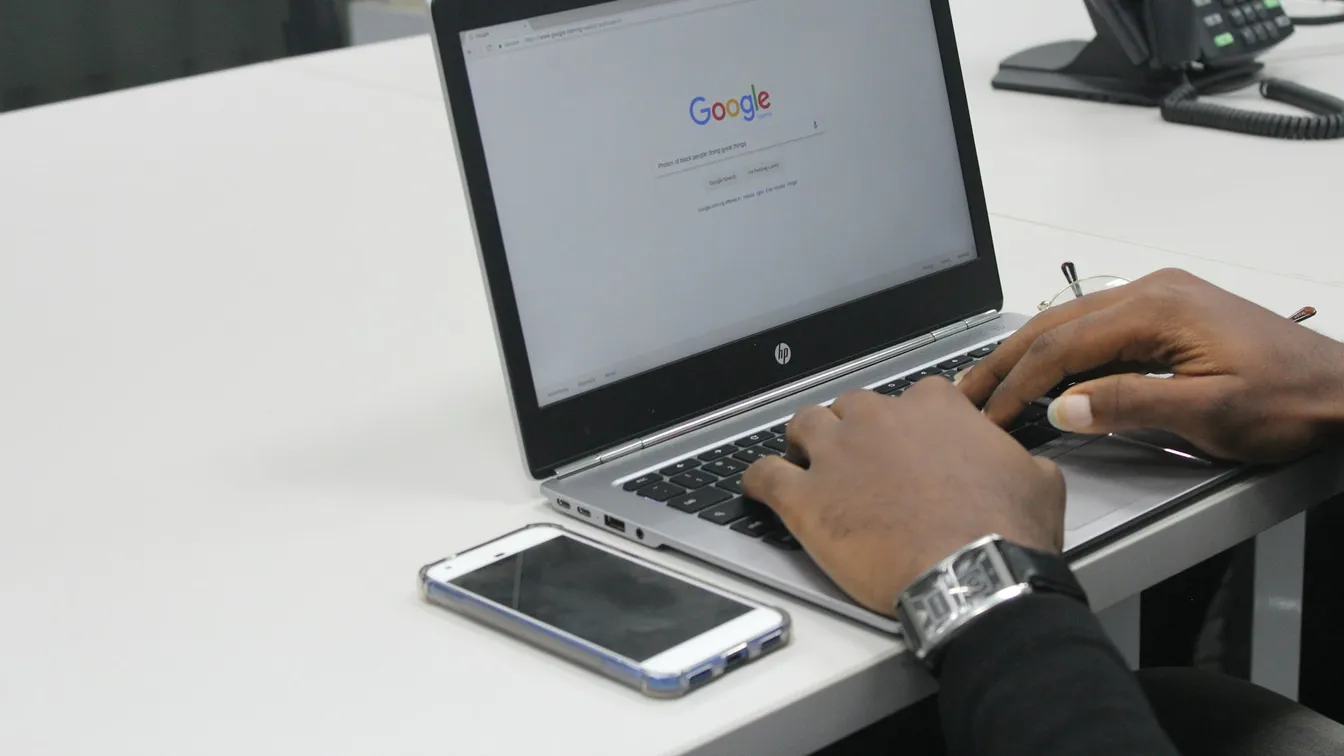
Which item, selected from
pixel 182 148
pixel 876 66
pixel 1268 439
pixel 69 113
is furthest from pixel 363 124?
pixel 1268 439

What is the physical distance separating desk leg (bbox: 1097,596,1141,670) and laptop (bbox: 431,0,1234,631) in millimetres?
162

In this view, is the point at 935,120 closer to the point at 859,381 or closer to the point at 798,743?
the point at 859,381

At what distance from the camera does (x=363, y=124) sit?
175 cm

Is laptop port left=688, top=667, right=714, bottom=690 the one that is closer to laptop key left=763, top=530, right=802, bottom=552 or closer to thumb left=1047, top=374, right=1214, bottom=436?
laptop key left=763, top=530, right=802, bottom=552

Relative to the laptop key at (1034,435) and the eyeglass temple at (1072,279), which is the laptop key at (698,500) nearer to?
the laptop key at (1034,435)

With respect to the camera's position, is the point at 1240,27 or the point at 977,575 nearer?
the point at 977,575

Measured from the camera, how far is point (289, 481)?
2.96 feet

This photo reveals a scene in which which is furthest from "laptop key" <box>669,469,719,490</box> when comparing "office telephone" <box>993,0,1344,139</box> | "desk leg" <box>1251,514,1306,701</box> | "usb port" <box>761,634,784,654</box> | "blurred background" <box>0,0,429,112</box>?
"blurred background" <box>0,0,429,112</box>

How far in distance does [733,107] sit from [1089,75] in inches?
37.8

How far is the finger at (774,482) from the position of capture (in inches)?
29.0

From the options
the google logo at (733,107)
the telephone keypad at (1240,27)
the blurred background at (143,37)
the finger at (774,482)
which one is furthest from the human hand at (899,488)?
the blurred background at (143,37)

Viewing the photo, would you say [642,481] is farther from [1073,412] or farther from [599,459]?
[1073,412]

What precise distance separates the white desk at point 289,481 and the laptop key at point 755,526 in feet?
0.10

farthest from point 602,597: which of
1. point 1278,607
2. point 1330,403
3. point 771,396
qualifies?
point 1278,607
